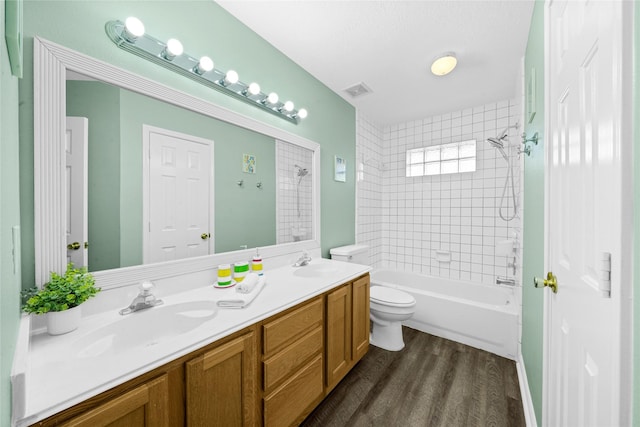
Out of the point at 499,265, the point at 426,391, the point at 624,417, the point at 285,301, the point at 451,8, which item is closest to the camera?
the point at 624,417

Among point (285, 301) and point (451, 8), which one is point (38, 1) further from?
point (451, 8)

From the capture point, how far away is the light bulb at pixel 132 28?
105cm

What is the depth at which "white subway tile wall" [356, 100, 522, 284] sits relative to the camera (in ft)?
8.79

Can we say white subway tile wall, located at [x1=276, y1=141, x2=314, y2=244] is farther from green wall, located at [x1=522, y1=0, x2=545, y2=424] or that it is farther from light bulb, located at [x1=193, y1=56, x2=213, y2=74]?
green wall, located at [x1=522, y1=0, x2=545, y2=424]

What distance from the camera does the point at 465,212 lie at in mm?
2857

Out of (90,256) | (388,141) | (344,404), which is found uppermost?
(388,141)

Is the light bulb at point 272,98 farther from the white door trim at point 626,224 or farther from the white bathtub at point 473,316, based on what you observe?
the white bathtub at point 473,316

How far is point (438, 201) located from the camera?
3.03 metres

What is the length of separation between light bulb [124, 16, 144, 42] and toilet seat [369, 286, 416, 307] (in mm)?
2286

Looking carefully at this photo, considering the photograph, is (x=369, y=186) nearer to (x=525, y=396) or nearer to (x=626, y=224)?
(x=525, y=396)

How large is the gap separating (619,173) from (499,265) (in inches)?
106

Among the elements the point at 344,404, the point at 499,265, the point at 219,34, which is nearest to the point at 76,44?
the point at 219,34

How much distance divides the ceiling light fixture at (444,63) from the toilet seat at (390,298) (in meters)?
1.88

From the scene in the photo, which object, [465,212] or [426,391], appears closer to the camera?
[426,391]
